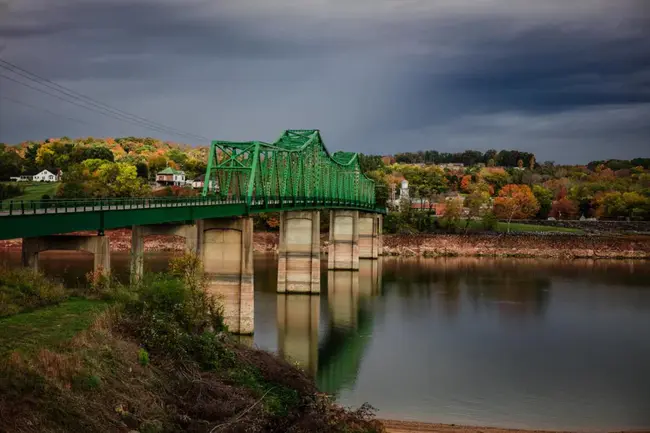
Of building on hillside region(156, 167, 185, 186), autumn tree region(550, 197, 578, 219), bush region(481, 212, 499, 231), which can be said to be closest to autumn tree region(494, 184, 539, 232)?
autumn tree region(550, 197, 578, 219)

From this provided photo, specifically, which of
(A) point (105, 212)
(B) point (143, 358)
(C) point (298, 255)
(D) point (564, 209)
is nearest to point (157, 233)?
(A) point (105, 212)

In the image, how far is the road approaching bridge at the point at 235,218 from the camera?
30.9m

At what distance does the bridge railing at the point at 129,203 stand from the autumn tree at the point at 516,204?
80654mm

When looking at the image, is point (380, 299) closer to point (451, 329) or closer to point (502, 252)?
point (451, 329)

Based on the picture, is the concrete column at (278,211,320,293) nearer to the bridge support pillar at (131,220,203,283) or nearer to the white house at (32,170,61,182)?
the bridge support pillar at (131,220,203,283)

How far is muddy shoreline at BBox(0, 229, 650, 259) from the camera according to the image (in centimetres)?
11025

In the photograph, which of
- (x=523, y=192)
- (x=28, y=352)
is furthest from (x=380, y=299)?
(x=523, y=192)

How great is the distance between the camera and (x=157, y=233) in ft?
143

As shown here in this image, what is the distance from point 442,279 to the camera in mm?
81750

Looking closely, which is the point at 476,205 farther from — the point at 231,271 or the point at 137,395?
the point at 137,395

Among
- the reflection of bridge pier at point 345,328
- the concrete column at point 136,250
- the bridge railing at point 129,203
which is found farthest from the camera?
the reflection of bridge pier at point 345,328

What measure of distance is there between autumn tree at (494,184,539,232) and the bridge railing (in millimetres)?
80654

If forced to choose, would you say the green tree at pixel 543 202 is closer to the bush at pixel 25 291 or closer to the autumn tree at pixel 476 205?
A: the autumn tree at pixel 476 205

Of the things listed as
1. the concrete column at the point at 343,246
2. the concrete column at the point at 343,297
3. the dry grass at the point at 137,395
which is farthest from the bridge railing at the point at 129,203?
the concrete column at the point at 343,246
